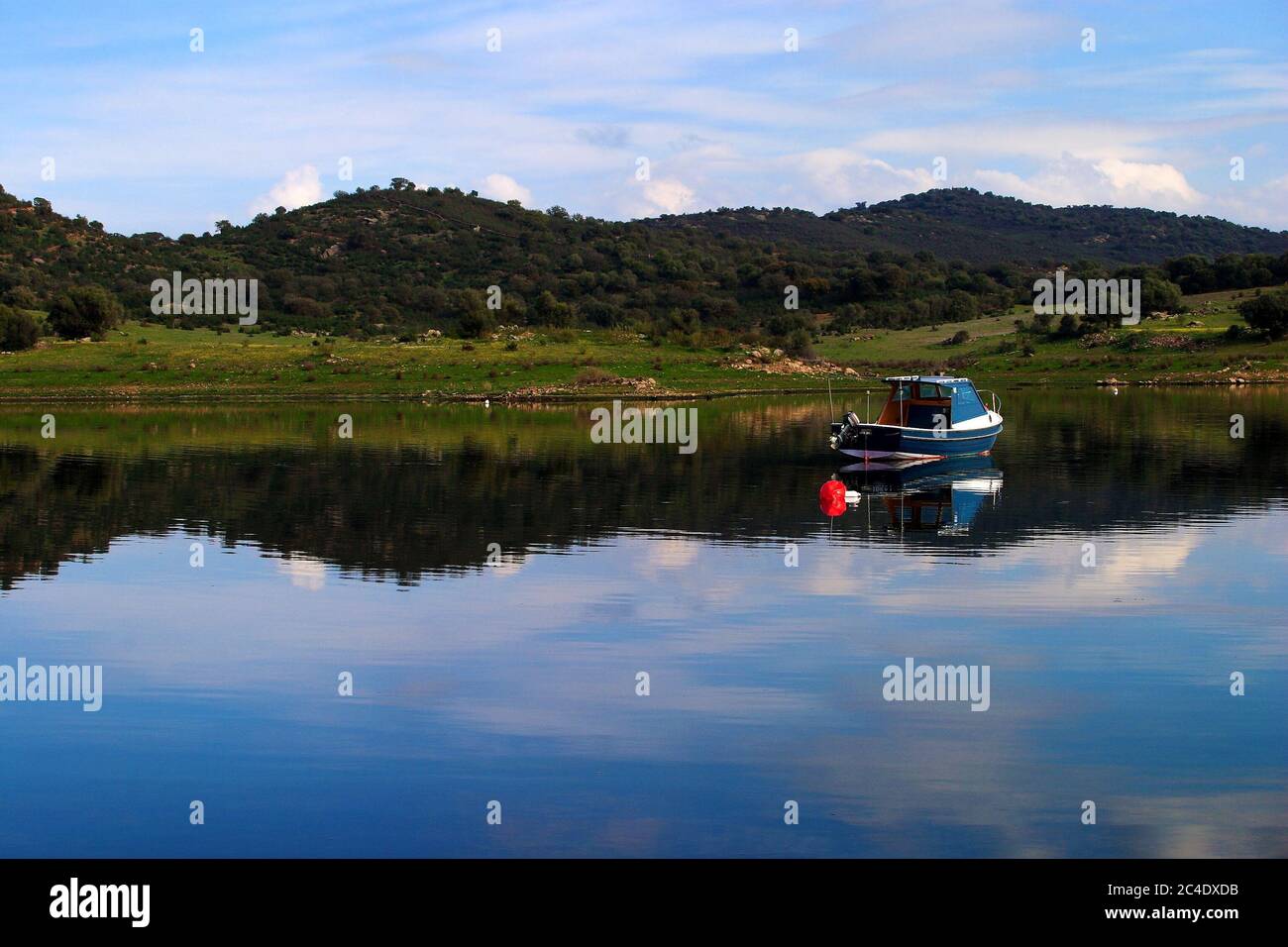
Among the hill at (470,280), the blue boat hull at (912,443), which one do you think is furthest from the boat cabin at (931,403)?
the hill at (470,280)

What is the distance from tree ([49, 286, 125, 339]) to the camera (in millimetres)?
105125

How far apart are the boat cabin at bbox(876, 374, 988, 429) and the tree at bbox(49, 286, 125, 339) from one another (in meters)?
71.8

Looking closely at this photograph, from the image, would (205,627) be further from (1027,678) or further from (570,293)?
(570,293)

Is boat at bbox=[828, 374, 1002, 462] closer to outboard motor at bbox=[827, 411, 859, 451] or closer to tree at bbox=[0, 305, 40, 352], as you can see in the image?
outboard motor at bbox=[827, 411, 859, 451]

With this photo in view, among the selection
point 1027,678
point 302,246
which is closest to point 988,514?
point 1027,678

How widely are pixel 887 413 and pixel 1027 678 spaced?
35883 mm

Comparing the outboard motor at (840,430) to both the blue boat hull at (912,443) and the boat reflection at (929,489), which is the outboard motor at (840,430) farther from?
the boat reflection at (929,489)

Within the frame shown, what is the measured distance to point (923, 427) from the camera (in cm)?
5209

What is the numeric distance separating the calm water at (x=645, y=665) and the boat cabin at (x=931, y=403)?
9606 millimetres

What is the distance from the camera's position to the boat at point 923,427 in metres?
47.9

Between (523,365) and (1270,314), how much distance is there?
53716mm

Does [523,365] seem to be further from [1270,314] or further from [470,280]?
[470,280]

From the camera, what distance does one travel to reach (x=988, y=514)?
3450cm

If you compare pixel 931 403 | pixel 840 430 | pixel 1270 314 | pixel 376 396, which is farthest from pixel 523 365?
pixel 1270 314
